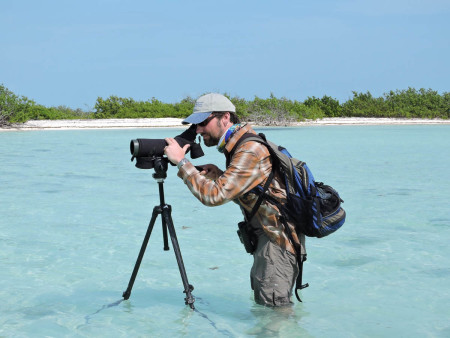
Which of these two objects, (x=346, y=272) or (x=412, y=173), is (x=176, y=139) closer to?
(x=346, y=272)

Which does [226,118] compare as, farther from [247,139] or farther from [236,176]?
[236,176]

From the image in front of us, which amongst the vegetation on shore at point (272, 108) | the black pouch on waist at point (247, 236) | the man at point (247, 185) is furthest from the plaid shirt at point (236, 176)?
the vegetation on shore at point (272, 108)

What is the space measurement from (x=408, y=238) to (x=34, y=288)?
153 inches

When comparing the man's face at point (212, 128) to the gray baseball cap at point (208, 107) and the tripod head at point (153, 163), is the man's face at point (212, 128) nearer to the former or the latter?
the gray baseball cap at point (208, 107)

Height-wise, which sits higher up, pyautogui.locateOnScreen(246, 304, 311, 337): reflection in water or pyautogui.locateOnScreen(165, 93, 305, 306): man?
pyautogui.locateOnScreen(165, 93, 305, 306): man

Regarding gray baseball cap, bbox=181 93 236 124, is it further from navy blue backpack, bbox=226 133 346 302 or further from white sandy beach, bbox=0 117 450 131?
white sandy beach, bbox=0 117 450 131

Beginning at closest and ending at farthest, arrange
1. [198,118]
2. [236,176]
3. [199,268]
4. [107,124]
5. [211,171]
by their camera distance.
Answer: [236,176] < [198,118] < [211,171] < [199,268] < [107,124]

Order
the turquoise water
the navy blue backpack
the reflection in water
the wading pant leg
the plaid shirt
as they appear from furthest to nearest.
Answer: the turquoise water < the reflection in water < the wading pant leg < the navy blue backpack < the plaid shirt

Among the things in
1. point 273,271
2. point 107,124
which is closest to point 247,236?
point 273,271

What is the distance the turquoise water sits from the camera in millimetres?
4086

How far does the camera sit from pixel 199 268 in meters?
5.52

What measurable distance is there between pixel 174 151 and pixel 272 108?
3363 centimetres

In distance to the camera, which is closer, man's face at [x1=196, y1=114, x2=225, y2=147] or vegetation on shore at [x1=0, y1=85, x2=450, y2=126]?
man's face at [x1=196, y1=114, x2=225, y2=147]

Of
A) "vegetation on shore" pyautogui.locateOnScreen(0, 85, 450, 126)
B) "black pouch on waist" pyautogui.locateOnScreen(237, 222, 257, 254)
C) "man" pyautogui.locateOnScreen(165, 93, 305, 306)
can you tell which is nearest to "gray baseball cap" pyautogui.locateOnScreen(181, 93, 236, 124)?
"man" pyautogui.locateOnScreen(165, 93, 305, 306)
